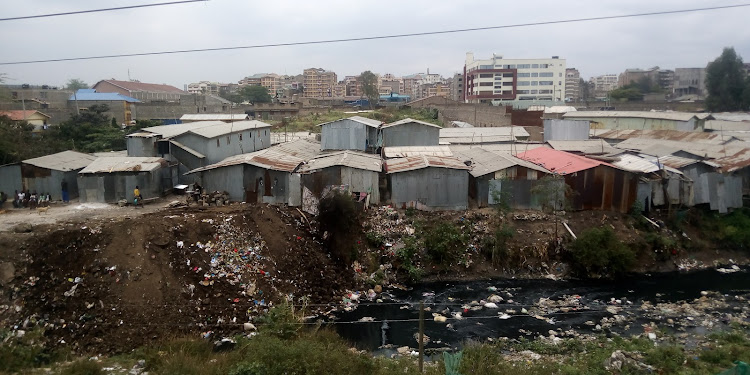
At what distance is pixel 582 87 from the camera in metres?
76.0

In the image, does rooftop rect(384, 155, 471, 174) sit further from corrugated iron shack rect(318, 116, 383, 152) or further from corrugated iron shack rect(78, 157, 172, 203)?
corrugated iron shack rect(78, 157, 172, 203)

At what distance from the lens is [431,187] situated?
14.8 m

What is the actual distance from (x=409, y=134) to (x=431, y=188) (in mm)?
5333

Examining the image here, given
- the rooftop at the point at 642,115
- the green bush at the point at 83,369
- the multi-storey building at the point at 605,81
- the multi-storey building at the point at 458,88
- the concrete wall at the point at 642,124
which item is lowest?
the green bush at the point at 83,369

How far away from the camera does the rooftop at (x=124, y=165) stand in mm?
14289

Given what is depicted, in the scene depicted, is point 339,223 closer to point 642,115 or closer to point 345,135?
point 345,135

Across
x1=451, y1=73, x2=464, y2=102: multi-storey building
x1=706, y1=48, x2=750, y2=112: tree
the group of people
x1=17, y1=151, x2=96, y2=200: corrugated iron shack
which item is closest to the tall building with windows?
x1=451, y1=73, x2=464, y2=102: multi-storey building

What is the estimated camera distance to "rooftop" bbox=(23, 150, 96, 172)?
→ 14602 mm

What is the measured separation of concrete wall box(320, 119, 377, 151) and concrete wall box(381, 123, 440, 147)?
1.06m

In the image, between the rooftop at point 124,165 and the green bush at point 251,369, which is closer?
the green bush at point 251,369

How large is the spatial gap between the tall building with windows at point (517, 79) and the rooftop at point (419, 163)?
38.9 meters

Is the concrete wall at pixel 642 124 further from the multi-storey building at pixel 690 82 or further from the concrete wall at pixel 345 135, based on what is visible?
the multi-storey building at pixel 690 82

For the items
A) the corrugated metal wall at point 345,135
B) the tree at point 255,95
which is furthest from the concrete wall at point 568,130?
the tree at point 255,95

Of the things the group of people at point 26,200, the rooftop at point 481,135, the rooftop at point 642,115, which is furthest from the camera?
the rooftop at point 642,115
